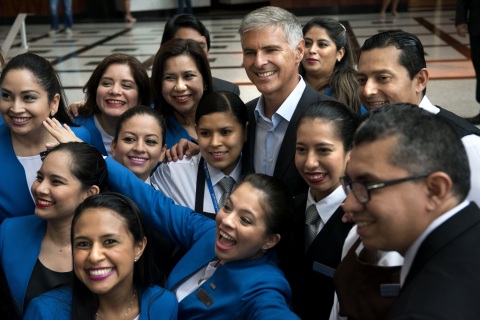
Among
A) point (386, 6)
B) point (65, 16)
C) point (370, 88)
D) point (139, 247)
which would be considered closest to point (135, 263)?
point (139, 247)

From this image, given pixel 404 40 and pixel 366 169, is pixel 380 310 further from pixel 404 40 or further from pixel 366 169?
pixel 404 40

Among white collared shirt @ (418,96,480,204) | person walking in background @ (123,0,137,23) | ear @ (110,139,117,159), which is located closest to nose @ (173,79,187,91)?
ear @ (110,139,117,159)

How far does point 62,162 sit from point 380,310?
1.50 m

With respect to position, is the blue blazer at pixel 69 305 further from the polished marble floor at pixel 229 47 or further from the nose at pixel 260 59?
the polished marble floor at pixel 229 47

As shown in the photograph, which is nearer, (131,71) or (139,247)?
(139,247)

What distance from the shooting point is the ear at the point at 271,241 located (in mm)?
2471

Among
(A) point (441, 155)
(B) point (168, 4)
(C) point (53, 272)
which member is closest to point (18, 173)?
(C) point (53, 272)

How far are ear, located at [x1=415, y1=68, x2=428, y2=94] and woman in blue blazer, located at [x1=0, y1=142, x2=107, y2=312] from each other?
4.52ft

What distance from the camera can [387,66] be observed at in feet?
8.88

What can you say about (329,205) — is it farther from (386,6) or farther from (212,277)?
(386,6)

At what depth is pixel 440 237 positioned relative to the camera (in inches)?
56.1

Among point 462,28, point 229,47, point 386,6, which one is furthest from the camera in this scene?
point 386,6

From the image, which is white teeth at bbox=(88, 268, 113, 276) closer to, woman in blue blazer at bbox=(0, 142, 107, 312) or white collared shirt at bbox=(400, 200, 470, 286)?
woman in blue blazer at bbox=(0, 142, 107, 312)

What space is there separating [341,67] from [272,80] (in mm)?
1412
